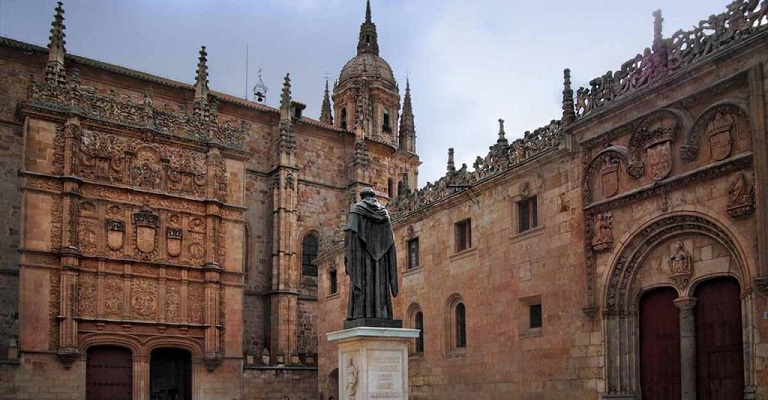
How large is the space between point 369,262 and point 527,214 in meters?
10.1

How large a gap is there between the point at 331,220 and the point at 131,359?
49.2 ft

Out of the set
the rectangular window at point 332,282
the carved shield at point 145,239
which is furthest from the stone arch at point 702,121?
the carved shield at point 145,239

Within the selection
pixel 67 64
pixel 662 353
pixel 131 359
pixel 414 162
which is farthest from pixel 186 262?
pixel 414 162

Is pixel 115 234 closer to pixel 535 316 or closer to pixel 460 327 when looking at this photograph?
pixel 460 327

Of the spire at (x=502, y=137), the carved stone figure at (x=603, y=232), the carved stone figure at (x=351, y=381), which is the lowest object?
the carved stone figure at (x=351, y=381)

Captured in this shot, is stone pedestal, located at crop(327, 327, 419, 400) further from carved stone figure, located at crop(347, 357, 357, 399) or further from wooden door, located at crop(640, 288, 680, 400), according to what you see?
wooden door, located at crop(640, 288, 680, 400)

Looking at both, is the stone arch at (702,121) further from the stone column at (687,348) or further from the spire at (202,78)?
the spire at (202,78)

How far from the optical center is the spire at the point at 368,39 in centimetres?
5634

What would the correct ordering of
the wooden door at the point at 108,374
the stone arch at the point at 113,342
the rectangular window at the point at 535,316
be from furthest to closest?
the wooden door at the point at 108,374 < the stone arch at the point at 113,342 < the rectangular window at the point at 535,316

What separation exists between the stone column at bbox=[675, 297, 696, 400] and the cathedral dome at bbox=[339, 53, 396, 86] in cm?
3931

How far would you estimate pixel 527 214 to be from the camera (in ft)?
71.1

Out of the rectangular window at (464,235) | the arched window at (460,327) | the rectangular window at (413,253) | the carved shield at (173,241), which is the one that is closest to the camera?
the rectangular window at (464,235)

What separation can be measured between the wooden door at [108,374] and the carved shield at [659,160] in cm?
2127

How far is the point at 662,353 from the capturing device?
17.0 m
